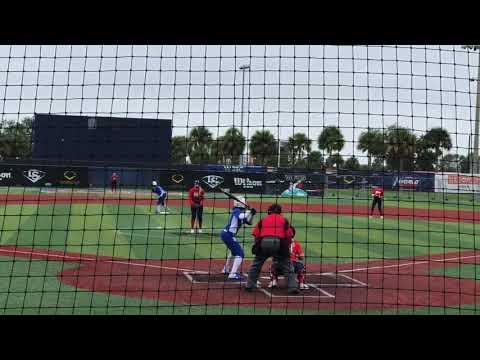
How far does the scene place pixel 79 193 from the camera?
2616cm

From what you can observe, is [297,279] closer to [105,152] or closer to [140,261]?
[140,261]

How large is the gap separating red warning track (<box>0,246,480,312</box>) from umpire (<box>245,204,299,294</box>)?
30cm

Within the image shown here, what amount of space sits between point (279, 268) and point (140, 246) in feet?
17.4

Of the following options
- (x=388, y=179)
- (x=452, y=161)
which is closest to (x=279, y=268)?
(x=452, y=161)

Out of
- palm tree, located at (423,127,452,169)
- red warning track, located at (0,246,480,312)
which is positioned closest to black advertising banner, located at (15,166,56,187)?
red warning track, located at (0,246,480,312)

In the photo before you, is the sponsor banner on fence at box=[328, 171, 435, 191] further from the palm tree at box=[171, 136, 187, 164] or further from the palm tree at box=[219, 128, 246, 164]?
the palm tree at box=[171, 136, 187, 164]

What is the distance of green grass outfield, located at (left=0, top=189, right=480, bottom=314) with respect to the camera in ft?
23.0

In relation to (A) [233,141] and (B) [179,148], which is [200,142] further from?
(B) [179,148]

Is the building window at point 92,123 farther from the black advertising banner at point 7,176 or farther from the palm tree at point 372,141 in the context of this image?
the black advertising banner at point 7,176

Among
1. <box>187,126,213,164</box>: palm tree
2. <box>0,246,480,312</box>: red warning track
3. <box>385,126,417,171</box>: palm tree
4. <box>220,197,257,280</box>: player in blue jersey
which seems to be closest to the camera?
<box>187,126,213,164</box>: palm tree

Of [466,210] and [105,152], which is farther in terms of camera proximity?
[466,210]

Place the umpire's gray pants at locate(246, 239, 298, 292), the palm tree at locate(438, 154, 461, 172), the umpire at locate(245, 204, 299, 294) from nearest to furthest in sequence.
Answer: the palm tree at locate(438, 154, 461, 172) → the umpire at locate(245, 204, 299, 294) → the umpire's gray pants at locate(246, 239, 298, 292)
